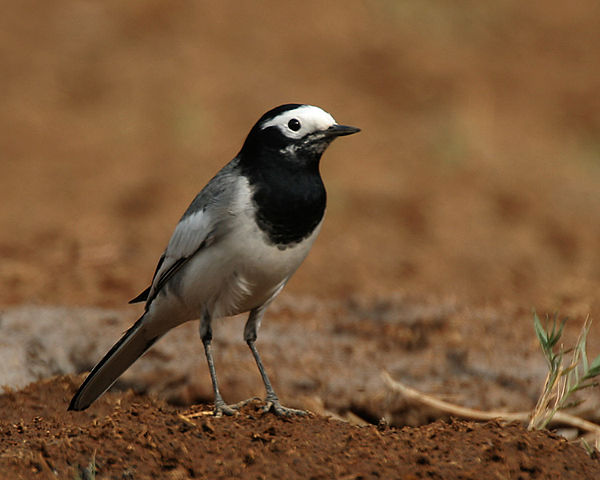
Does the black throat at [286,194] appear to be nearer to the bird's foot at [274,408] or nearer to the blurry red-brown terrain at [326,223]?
the bird's foot at [274,408]

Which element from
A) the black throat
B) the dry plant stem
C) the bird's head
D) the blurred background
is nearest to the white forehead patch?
the bird's head

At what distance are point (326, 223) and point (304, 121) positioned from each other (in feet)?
18.8

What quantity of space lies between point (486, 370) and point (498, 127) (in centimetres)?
804

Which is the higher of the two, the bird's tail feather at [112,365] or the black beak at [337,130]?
the black beak at [337,130]

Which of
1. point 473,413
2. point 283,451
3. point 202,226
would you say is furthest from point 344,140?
point 283,451

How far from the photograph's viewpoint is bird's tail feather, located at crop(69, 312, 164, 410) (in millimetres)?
4695

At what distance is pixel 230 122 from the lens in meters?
11.9

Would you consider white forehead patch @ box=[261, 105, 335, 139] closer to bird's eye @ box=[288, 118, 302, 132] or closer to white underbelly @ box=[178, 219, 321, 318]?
bird's eye @ box=[288, 118, 302, 132]

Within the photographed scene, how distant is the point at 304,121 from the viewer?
14.6 ft

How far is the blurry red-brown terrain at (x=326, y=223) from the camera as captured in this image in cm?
355

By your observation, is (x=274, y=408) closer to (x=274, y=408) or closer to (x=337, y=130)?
(x=274, y=408)

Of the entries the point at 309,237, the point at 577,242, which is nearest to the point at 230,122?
the point at 577,242

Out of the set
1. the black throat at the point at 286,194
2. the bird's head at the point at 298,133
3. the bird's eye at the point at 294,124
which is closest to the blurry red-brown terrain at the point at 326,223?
the black throat at the point at 286,194

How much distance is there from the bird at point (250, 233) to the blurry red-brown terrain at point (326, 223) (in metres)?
0.43
